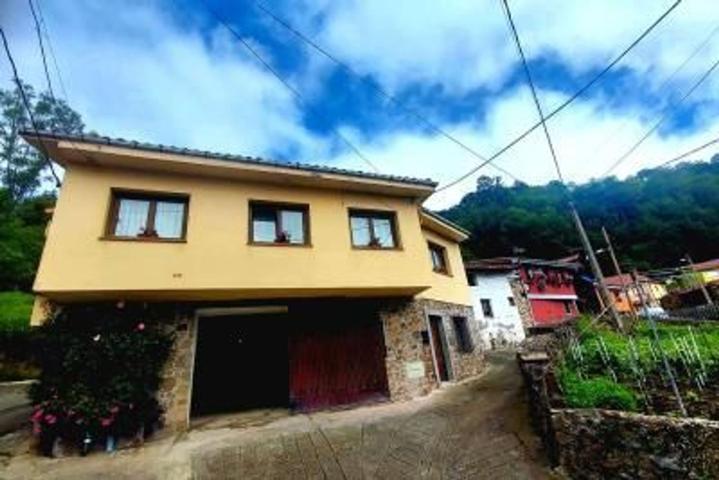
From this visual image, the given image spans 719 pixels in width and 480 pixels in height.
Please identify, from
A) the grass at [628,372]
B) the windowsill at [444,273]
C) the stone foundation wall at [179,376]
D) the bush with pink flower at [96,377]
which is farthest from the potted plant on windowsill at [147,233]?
the windowsill at [444,273]

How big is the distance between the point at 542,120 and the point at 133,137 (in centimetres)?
899

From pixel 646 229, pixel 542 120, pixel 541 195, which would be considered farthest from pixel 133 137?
pixel 646 229

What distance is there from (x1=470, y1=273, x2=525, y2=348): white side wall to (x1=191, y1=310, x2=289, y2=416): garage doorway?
1480 cm

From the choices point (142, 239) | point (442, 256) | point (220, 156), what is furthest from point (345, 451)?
point (442, 256)

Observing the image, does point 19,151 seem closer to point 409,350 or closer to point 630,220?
point 409,350

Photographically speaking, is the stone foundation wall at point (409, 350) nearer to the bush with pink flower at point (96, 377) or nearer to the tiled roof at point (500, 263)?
the bush with pink flower at point (96, 377)

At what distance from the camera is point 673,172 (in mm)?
34000

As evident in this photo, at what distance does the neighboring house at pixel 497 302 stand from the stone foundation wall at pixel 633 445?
1902 cm

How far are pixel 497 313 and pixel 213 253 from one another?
2090 cm

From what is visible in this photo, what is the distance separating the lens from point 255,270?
869 centimetres

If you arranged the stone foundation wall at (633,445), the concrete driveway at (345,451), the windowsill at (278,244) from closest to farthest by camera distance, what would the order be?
the stone foundation wall at (633,445)
the concrete driveway at (345,451)
the windowsill at (278,244)

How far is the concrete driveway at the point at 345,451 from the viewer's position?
5793mm

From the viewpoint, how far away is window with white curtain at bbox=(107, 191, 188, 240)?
8.27 meters

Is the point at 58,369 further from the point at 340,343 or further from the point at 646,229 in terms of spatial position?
the point at 646,229
